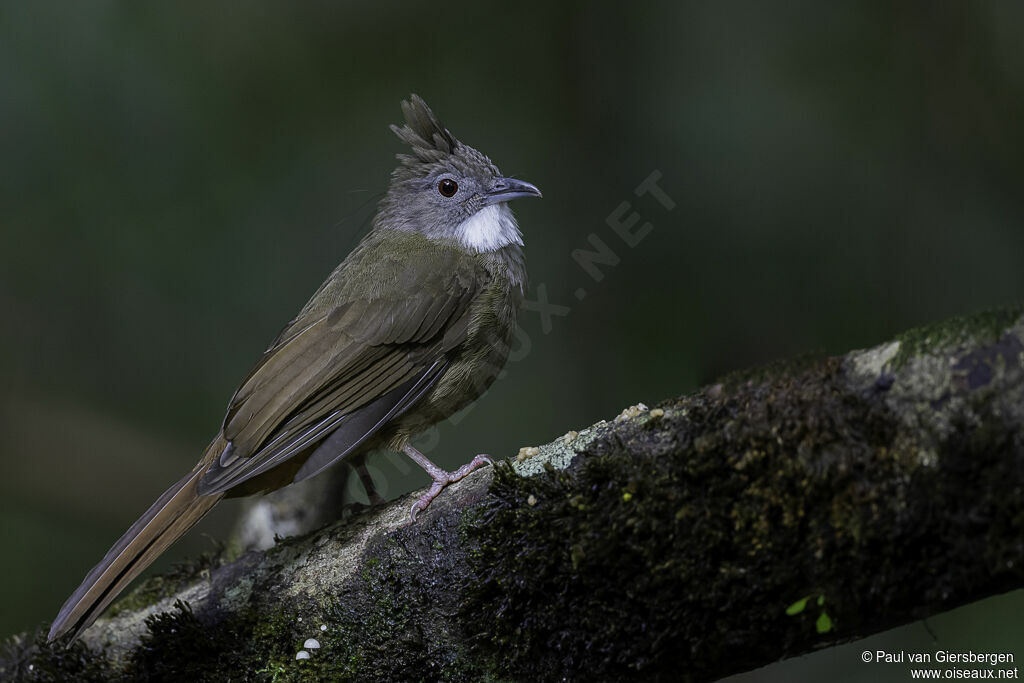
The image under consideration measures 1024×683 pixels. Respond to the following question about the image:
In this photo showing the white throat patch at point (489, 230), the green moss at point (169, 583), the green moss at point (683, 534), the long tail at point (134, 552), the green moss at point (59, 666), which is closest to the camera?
the green moss at point (683, 534)

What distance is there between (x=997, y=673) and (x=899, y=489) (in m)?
2.22

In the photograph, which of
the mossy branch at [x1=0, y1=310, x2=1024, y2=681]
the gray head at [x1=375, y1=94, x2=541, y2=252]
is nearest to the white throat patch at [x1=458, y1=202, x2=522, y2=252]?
the gray head at [x1=375, y1=94, x2=541, y2=252]

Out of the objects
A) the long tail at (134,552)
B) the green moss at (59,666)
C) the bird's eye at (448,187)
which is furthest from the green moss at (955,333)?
the bird's eye at (448,187)

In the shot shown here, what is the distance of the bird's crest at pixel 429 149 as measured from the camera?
4.20 m

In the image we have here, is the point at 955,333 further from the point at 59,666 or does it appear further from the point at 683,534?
the point at 59,666

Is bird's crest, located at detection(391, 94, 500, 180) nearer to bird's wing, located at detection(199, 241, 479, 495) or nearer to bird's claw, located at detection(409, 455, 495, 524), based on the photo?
bird's wing, located at detection(199, 241, 479, 495)

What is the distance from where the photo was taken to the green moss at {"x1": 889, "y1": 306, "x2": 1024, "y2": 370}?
5.65 feet

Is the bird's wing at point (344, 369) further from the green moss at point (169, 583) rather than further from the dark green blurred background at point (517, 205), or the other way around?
the dark green blurred background at point (517, 205)

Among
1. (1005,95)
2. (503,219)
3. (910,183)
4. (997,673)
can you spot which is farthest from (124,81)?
(997,673)

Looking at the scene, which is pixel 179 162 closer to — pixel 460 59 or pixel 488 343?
pixel 460 59

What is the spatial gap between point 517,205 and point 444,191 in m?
1.32

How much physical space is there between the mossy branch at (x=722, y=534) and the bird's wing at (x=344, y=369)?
1.87ft

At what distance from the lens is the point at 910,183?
4.45 meters

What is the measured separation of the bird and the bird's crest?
0.88 feet
